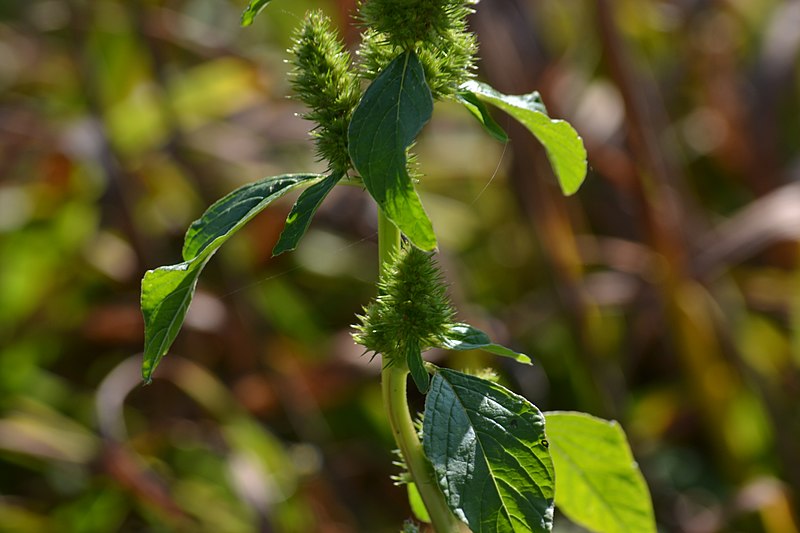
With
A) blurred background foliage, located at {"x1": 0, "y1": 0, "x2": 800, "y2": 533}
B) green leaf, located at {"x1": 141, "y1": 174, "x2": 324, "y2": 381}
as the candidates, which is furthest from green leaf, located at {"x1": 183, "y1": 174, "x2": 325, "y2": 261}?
blurred background foliage, located at {"x1": 0, "y1": 0, "x2": 800, "y2": 533}

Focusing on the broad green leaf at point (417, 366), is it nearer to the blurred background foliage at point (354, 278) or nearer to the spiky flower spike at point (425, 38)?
the spiky flower spike at point (425, 38)

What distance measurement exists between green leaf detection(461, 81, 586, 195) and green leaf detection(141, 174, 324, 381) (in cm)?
9

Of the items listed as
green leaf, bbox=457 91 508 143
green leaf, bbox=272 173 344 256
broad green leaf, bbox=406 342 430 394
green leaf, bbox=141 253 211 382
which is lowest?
broad green leaf, bbox=406 342 430 394

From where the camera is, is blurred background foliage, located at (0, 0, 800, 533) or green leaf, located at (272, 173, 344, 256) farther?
blurred background foliage, located at (0, 0, 800, 533)

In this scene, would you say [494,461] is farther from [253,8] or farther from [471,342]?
[253,8]

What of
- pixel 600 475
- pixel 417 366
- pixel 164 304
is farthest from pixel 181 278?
pixel 600 475

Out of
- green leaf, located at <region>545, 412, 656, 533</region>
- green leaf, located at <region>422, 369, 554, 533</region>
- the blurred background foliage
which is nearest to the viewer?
green leaf, located at <region>422, 369, 554, 533</region>

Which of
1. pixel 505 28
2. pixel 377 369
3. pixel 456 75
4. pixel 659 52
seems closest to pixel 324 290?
pixel 377 369

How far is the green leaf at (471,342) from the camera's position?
16.3 inches

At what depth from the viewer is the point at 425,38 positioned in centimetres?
40

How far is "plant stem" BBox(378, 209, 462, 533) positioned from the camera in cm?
41

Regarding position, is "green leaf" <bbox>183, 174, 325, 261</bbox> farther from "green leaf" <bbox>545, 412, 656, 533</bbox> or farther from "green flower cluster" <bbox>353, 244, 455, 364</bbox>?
"green leaf" <bbox>545, 412, 656, 533</bbox>

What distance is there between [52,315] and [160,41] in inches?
28.1

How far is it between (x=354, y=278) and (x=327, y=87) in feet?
4.48
